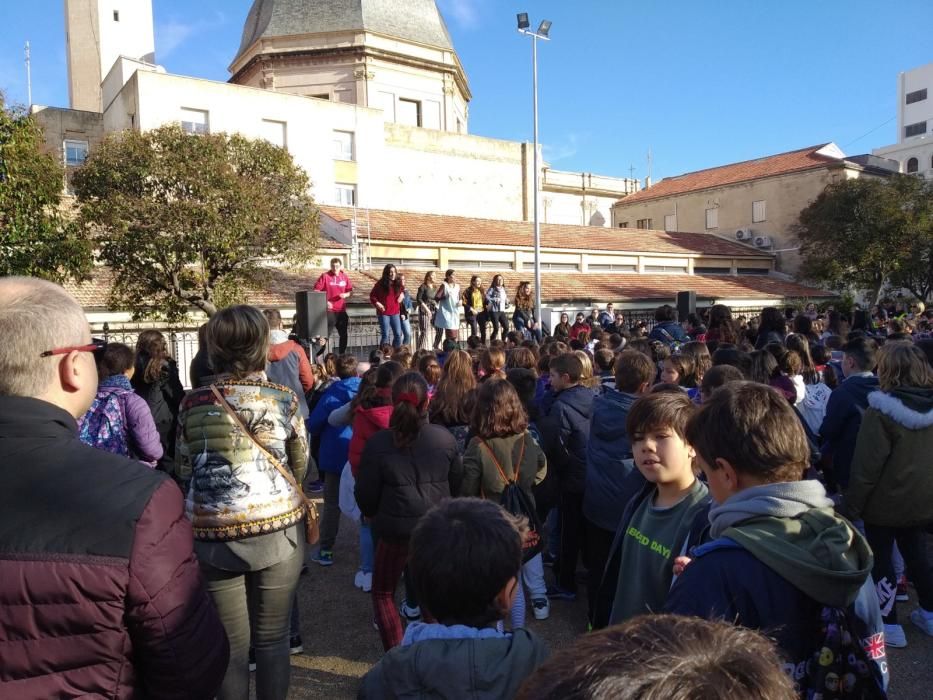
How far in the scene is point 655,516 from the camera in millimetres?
2736

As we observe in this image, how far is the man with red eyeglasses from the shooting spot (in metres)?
1.50

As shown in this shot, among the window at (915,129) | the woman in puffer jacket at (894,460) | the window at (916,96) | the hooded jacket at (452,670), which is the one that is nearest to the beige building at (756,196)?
the window at (915,129)

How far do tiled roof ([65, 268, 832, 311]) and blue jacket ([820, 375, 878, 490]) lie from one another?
14575 mm

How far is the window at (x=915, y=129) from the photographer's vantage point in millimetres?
60375

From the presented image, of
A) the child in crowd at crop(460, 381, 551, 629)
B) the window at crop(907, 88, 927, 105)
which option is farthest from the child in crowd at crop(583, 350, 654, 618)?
the window at crop(907, 88, 927, 105)

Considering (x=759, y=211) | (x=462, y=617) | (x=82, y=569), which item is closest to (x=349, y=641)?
(x=462, y=617)

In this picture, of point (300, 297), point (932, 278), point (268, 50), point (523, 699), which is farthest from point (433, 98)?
point (523, 699)

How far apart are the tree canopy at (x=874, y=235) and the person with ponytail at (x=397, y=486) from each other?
30.7 meters

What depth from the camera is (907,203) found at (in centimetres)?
2902

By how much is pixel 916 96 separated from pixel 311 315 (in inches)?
2804

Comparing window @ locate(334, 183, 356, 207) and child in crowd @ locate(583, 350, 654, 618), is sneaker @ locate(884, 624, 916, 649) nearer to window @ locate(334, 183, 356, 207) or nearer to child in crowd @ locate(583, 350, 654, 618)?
child in crowd @ locate(583, 350, 654, 618)

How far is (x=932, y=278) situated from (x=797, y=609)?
3494 cm

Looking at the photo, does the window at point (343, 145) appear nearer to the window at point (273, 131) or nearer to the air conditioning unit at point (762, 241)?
the window at point (273, 131)

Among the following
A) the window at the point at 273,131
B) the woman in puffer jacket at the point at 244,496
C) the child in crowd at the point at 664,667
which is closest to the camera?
the child in crowd at the point at 664,667
